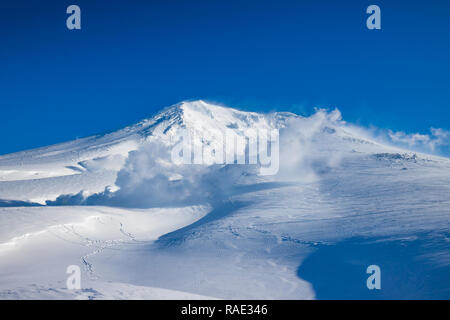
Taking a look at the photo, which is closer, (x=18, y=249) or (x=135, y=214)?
(x=18, y=249)

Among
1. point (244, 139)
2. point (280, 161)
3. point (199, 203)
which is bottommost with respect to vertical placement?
point (199, 203)

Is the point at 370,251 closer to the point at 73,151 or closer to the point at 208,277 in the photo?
the point at 208,277

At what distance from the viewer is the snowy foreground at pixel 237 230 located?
16500 mm

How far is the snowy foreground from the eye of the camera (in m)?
16.5

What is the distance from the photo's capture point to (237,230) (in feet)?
87.6

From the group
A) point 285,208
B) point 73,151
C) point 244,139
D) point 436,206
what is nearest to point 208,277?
point 285,208

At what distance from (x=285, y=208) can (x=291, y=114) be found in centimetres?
9830

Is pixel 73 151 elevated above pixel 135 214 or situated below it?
above

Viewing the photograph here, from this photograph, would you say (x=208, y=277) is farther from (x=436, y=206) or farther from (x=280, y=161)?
(x=280, y=161)

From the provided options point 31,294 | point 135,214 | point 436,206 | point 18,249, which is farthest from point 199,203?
point 31,294

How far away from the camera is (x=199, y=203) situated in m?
41.7
